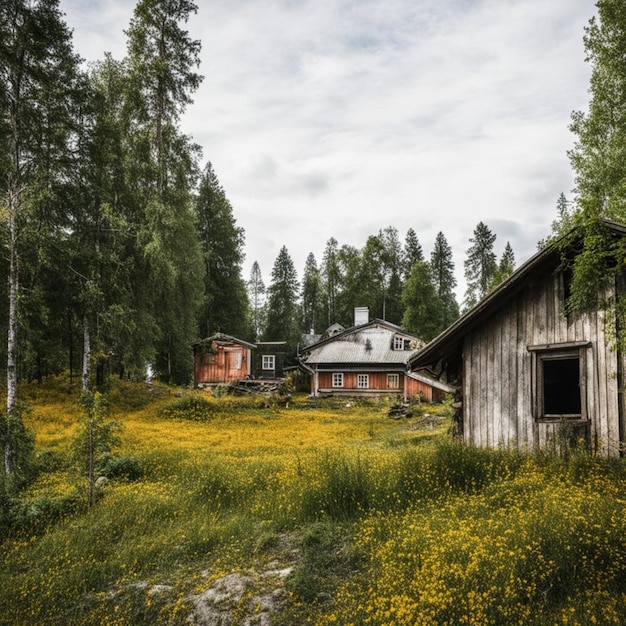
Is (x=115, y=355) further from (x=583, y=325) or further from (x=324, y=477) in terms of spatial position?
(x=583, y=325)

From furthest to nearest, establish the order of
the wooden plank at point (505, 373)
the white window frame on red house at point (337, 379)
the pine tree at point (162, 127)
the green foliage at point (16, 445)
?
1. the white window frame on red house at point (337, 379)
2. the pine tree at point (162, 127)
3. the green foliage at point (16, 445)
4. the wooden plank at point (505, 373)

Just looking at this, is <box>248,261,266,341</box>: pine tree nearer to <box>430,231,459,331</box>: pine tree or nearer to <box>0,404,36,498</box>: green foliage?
<box>430,231,459,331</box>: pine tree

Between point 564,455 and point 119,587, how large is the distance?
761 centimetres

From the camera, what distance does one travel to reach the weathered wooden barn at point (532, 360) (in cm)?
821

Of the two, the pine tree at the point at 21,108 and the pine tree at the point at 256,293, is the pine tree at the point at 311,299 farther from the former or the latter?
the pine tree at the point at 21,108

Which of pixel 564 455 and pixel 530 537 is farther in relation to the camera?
pixel 564 455

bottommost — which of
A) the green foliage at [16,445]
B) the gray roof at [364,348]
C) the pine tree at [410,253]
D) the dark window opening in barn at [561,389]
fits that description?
the green foliage at [16,445]

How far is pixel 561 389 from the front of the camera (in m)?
14.2

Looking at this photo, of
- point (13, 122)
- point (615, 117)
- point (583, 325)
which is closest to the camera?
point (583, 325)

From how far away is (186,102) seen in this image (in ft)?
85.2

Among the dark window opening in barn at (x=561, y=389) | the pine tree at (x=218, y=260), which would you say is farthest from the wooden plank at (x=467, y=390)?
the pine tree at (x=218, y=260)

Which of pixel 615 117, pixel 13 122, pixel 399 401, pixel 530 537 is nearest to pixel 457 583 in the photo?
pixel 530 537

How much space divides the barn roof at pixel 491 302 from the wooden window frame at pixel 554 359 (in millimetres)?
1238

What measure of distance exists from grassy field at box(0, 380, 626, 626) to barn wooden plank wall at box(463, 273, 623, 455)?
102 cm
